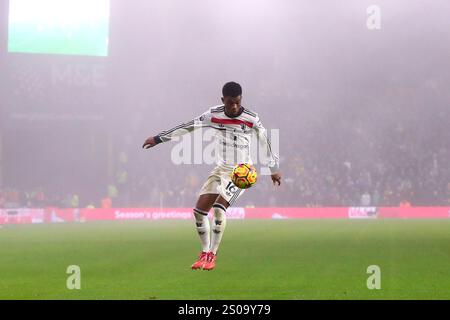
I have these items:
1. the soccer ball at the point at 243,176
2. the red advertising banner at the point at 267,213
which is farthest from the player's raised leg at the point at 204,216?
the red advertising banner at the point at 267,213

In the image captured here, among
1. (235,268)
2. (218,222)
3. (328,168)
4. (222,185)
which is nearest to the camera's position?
(222,185)

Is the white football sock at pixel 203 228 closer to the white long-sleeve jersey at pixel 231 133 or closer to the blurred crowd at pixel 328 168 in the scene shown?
the white long-sleeve jersey at pixel 231 133

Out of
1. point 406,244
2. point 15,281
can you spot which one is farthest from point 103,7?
point 15,281

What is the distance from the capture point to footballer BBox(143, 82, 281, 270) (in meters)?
8.73

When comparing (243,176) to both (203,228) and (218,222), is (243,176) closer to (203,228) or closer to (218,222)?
(218,222)

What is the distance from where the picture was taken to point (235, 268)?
Result: 1085 centimetres

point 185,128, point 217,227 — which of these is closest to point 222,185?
point 217,227

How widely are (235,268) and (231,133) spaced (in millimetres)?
2959

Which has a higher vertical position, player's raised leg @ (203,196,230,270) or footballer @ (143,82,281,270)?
footballer @ (143,82,281,270)

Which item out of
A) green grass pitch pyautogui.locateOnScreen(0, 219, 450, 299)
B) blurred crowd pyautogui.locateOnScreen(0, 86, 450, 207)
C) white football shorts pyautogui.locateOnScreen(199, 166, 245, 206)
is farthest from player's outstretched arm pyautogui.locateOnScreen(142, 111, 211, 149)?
blurred crowd pyautogui.locateOnScreen(0, 86, 450, 207)

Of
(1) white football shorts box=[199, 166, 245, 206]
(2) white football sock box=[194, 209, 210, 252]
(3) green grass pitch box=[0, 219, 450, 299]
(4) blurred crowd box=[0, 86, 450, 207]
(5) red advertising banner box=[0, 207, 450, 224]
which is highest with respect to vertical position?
(4) blurred crowd box=[0, 86, 450, 207]

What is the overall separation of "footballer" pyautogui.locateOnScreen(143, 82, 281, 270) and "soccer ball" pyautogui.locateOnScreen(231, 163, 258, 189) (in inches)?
16.2

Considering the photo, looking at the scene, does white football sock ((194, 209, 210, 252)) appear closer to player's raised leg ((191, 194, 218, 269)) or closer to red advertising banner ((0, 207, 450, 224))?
player's raised leg ((191, 194, 218, 269))

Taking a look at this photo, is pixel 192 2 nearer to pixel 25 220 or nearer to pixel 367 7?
pixel 367 7
